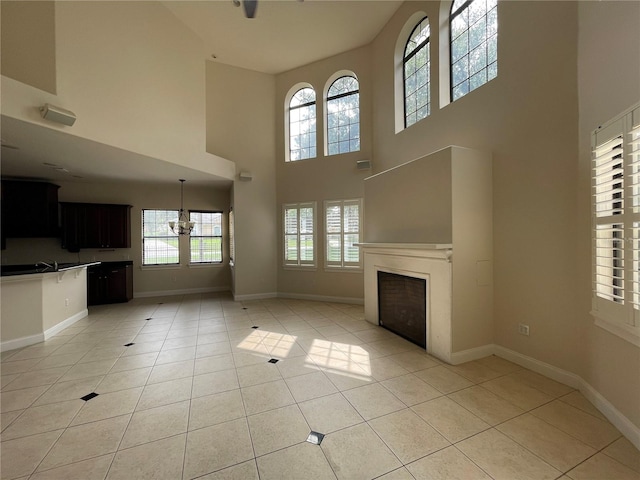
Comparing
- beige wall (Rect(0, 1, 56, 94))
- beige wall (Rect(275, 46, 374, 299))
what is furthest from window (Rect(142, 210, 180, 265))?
beige wall (Rect(0, 1, 56, 94))

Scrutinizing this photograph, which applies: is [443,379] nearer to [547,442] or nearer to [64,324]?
[547,442]

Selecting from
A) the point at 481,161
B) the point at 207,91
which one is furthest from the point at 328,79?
the point at 481,161

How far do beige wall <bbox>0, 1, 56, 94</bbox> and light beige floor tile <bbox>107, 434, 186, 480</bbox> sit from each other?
406cm

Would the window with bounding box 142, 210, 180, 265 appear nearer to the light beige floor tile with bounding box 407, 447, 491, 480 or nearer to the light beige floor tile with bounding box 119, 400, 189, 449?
the light beige floor tile with bounding box 119, 400, 189, 449

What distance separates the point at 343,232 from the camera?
19.8ft

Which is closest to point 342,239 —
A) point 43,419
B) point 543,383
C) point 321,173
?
point 321,173

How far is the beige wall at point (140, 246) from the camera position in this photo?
19.9 ft

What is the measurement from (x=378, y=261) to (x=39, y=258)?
772 cm

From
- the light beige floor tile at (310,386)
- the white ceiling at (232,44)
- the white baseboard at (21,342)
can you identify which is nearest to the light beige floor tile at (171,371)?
the light beige floor tile at (310,386)

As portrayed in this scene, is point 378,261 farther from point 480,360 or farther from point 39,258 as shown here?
point 39,258

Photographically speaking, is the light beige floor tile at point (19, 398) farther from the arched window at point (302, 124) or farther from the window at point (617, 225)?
the arched window at point (302, 124)

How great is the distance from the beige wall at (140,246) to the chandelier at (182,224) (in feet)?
0.35

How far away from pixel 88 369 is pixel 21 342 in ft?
5.45

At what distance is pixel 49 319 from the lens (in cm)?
407
